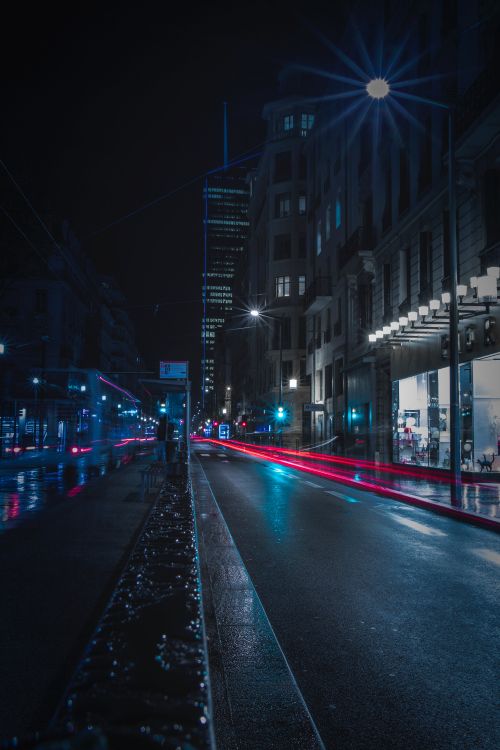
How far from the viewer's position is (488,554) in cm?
845

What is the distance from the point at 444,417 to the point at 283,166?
160 ft

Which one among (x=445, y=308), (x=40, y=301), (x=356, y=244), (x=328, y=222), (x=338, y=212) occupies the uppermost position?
(x=328, y=222)

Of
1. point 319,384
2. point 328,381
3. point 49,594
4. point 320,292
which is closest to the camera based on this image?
point 49,594

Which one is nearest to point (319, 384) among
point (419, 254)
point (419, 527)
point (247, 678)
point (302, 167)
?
point (419, 254)

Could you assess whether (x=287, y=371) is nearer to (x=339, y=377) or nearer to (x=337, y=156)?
(x=339, y=377)

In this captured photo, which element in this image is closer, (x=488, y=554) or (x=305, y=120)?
(x=488, y=554)

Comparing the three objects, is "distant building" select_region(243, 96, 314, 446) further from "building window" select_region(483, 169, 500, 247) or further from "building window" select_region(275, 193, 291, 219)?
"building window" select_region(483, 169, 500, 247)

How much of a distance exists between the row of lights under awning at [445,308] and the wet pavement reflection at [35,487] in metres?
12.8

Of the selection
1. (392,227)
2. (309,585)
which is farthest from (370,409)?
(309,585)

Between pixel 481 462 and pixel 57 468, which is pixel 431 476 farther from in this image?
pixel 57 468

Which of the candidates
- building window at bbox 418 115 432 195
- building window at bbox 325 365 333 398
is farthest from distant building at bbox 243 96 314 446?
building window at bbox 418 115 432 195

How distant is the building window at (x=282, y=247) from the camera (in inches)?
2552

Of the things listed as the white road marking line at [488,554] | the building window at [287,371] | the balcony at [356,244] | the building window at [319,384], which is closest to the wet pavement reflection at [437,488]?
the white road marking line at [488,554]

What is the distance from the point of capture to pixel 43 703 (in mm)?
3414
